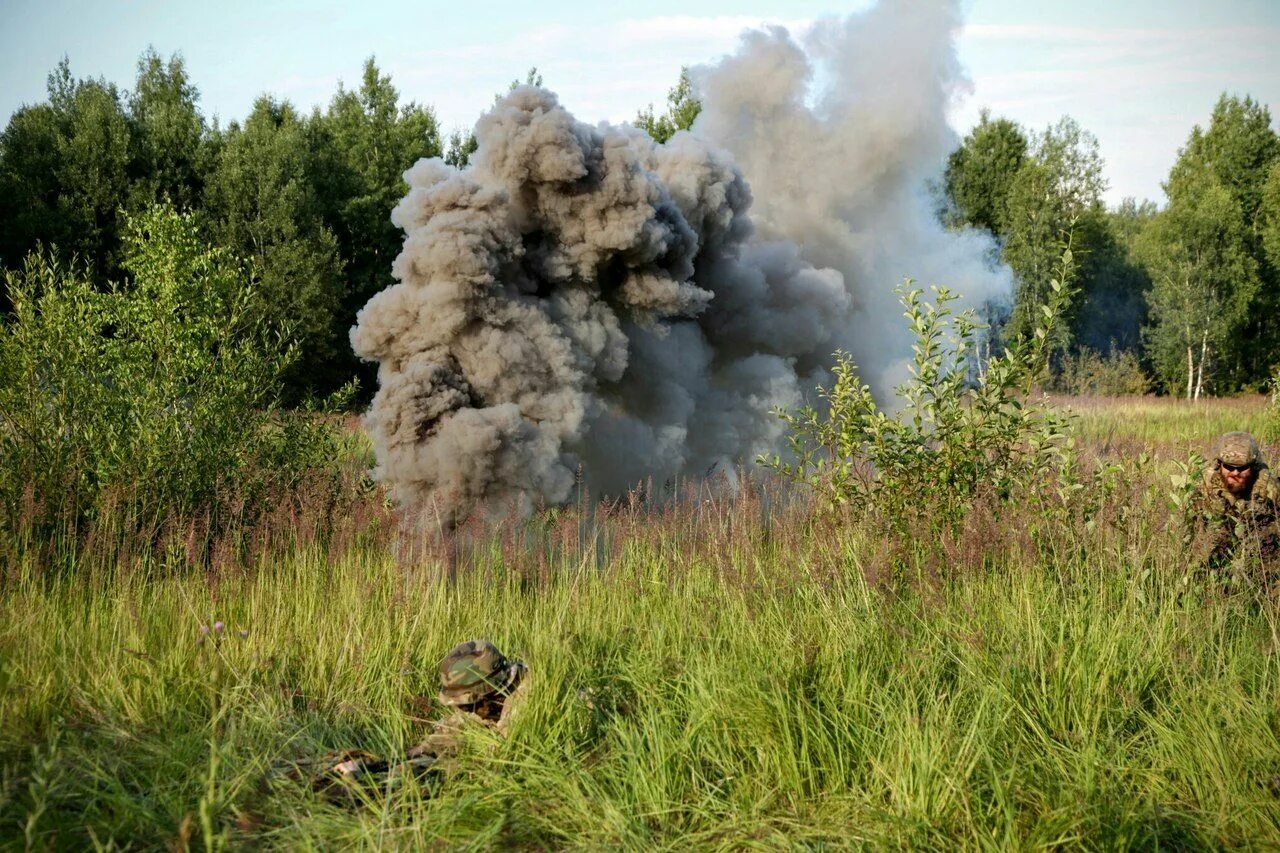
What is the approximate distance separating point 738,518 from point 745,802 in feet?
12.7

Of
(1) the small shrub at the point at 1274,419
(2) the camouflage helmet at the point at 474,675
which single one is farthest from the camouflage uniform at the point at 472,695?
(1) the small shrub at the point at 1274,419

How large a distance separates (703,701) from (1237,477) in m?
4.46

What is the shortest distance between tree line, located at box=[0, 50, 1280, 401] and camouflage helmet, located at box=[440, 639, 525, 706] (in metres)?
12.3

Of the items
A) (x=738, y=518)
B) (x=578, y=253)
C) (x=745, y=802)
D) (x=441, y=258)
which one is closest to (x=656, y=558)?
(x=738, y=518)

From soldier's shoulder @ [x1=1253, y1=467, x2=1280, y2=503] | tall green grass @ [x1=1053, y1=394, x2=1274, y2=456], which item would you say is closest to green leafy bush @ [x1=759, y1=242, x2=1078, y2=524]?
soldier's shoulder @ [x1=1253, y1=467, x2=1280, y2=503]

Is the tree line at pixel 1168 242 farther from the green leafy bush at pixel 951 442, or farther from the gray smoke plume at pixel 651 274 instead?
the green leafy bush at pixel 951 442

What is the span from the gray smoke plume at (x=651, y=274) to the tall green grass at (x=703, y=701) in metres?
5.04

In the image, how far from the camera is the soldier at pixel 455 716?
4305 mm

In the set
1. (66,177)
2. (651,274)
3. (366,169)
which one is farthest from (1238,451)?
(366,169)

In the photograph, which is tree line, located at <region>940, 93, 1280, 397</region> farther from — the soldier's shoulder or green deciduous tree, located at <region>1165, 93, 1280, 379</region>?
the soldier's shoulder

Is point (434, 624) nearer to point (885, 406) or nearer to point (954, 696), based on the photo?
point (954, 696)

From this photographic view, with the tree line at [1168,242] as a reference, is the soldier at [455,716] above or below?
below

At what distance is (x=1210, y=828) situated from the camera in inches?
156

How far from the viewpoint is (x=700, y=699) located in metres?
4.75
